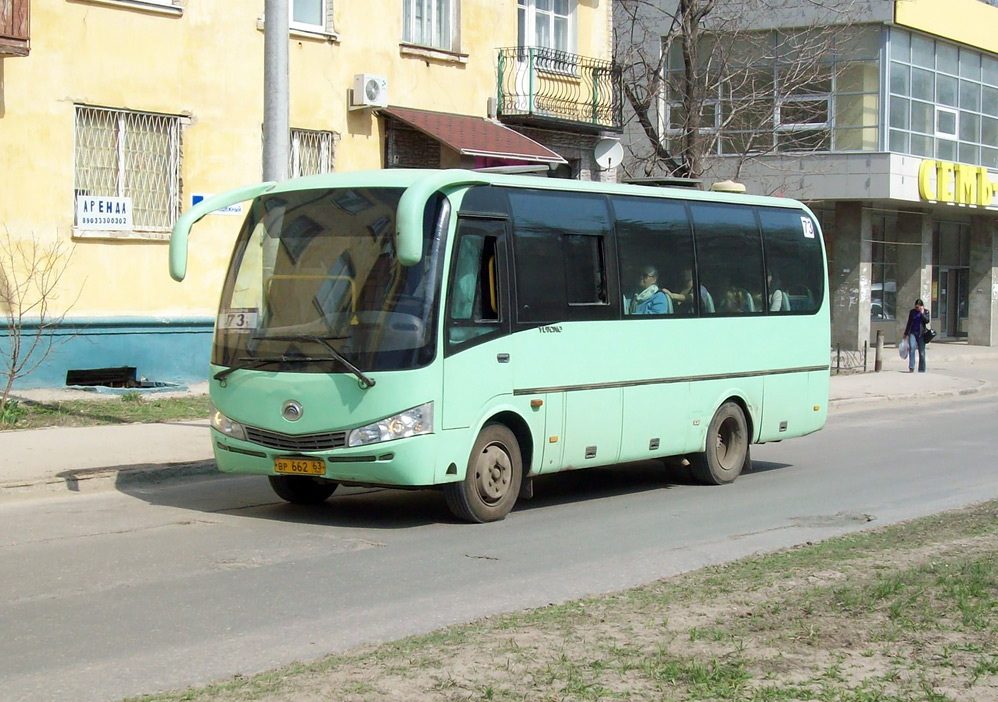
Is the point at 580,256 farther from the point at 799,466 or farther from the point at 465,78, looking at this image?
the point at 465,78

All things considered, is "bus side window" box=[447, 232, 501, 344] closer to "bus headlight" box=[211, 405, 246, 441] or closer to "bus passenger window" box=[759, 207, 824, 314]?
"bus headlight" box=[211, 405, 246, 441]

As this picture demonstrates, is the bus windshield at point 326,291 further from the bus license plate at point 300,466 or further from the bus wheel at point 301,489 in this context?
the bus wheel at point 301,489

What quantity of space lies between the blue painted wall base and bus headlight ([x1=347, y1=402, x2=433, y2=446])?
9.27 m

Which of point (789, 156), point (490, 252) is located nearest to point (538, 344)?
point (490, 252)

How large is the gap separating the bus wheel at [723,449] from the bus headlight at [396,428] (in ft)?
13.6

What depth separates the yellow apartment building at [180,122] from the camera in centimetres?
1834

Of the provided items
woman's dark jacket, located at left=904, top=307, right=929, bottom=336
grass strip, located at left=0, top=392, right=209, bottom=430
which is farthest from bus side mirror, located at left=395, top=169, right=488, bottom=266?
woman's dark jacket, located at left=904, top=307, right=929, bottom=336

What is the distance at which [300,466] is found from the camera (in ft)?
33.2

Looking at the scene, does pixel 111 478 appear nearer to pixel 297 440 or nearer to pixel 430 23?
pixel 297 440

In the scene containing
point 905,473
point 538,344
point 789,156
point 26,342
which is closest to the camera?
point 538,344

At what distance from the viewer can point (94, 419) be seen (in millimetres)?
15742

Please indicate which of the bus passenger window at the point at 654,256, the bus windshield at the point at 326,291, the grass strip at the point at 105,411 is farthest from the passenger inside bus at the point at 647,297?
the grass strip at the point at 105,411

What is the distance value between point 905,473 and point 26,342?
37.7 ft

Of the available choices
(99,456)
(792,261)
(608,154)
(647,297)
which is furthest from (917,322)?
(99,456)
